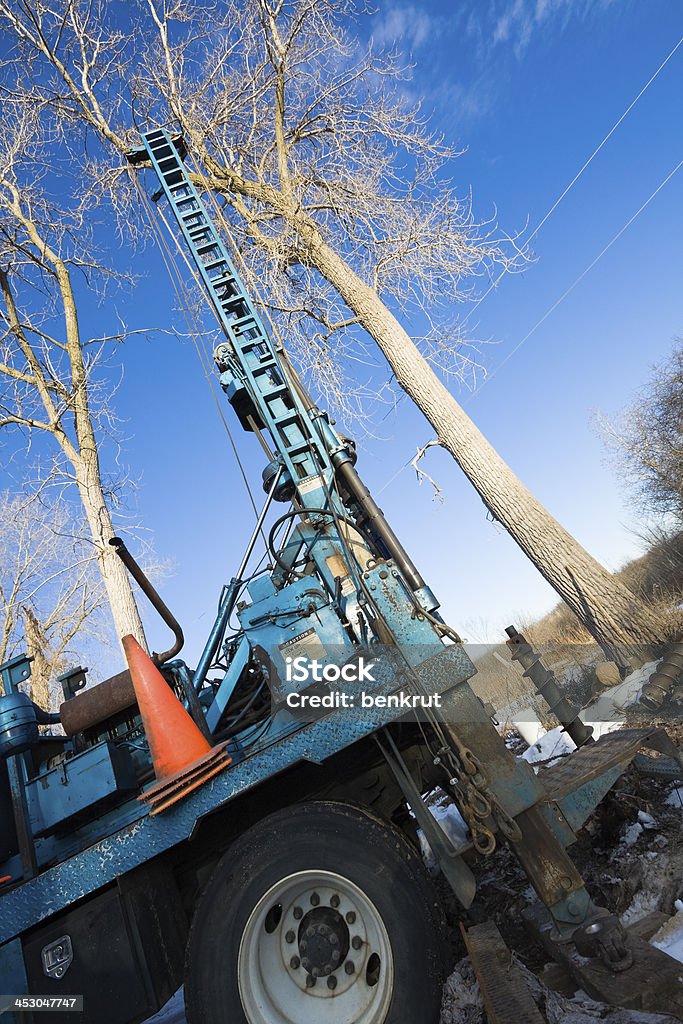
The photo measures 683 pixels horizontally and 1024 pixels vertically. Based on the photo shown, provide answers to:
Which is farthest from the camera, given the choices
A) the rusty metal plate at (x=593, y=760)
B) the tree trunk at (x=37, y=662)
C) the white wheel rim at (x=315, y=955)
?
the tree trunk at (x=37, y=662)

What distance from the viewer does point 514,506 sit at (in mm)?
7125

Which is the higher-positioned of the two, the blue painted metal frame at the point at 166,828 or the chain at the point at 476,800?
the blue painted metal frame at the point at 166,828

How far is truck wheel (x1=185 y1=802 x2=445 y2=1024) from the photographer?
2713 mm

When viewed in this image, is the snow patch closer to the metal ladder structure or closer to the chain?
the chain

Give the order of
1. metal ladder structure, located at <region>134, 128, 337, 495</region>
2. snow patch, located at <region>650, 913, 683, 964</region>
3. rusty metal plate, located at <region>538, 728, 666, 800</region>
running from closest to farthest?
snow patch, located at <region>650, 913, 683, 964</region> < rusty metal plate, located at <region>538, 728, 666, 800</region> < metal ladder structure, located at <region>134, 128, 337, 495</region>

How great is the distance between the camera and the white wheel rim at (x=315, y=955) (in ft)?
9.06

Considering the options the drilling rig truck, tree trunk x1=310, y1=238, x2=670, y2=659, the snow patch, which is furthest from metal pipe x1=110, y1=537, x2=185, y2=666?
tree trunk x1=310, y1=238, x2=670, y2=659

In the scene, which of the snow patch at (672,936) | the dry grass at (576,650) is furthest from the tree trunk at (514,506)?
the snow patch at (672,936)

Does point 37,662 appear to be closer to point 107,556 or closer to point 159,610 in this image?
point 107,556

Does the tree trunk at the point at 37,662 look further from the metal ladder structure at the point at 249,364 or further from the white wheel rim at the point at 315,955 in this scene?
the white wheel rim at the point at 315,955

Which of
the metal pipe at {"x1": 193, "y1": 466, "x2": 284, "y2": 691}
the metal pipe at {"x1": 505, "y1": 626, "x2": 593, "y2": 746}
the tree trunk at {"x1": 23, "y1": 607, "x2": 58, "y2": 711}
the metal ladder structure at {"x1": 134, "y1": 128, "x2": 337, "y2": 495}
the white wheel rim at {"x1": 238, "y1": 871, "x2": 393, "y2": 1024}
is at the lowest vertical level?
the white wheel rim at {"x1": 238, "y1": 871, "x2": 393, "y2": 1024}

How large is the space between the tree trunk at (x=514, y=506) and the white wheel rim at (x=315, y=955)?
14.6 ft

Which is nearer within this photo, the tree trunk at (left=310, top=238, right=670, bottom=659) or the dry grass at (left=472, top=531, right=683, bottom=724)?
the tree trunk at (left=310, top=238, right=670, bottom=659)

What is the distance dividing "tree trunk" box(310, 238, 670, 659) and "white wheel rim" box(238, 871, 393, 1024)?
444 centimetres
